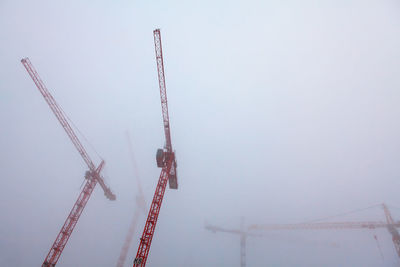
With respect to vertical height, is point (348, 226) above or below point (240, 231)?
above

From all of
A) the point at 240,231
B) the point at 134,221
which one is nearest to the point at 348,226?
the point at 240,231

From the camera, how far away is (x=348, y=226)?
46.6 metres

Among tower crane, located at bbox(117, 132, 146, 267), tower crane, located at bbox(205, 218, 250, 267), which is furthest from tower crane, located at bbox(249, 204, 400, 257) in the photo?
tower crane, located at bbox(117, 132, 146, 267)

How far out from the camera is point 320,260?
5150 centimetres

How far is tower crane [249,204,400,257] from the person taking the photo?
132 feet

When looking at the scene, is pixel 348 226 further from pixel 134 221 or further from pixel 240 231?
pixel 134 221

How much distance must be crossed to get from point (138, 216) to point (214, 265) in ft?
80.4

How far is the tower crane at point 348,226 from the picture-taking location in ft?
132

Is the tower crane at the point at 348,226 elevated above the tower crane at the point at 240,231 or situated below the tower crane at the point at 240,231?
above

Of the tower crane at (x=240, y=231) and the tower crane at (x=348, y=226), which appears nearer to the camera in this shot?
the tower crane at (x=348, y=226)

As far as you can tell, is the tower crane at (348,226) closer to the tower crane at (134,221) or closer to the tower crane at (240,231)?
the tower crane at (240,231)

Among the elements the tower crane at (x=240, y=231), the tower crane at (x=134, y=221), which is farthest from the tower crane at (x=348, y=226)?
the tower crane at (x=134, y=221)

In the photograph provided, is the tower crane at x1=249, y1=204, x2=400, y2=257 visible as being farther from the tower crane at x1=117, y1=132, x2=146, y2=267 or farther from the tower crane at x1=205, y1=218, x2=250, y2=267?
the tower crane at x1=117, y1=132, x2=146, y2=267

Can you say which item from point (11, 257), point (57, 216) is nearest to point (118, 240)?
point (57, 216)
